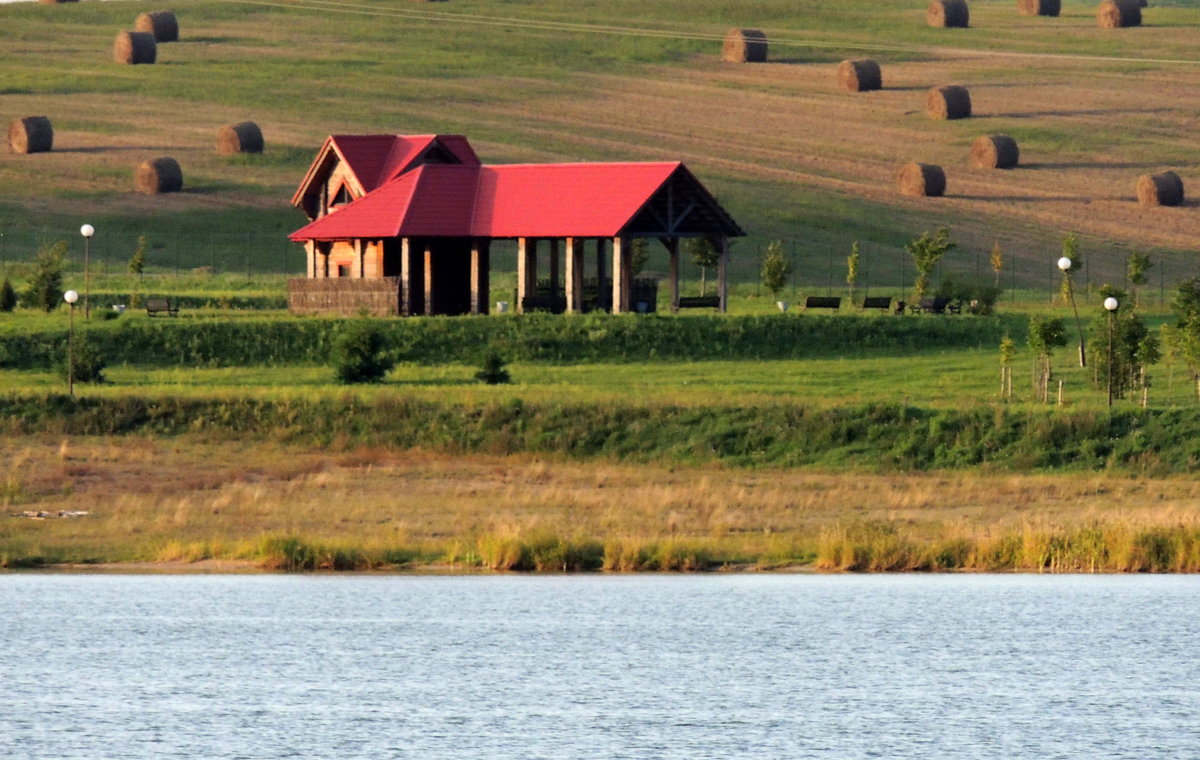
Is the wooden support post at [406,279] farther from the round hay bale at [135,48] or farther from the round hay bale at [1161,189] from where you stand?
the round hay bale at [135,48]

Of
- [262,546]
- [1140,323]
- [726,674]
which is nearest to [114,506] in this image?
[262,546]

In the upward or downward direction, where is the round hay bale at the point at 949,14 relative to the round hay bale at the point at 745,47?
upward

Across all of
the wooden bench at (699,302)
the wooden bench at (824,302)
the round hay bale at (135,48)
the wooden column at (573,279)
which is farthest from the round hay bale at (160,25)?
the wooden bench at (824,302)

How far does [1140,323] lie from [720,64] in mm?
84203

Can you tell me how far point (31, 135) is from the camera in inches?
4432

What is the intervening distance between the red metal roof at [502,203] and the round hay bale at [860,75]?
181 feet

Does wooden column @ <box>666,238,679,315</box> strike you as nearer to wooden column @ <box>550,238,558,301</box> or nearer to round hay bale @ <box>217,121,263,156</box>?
wooden column @ <box>550,238,558,301</box>

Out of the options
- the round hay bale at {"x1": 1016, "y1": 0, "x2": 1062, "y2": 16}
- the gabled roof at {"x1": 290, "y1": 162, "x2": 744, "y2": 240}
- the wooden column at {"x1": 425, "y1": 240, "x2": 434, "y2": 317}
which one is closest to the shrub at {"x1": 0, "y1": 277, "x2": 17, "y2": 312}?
the gabled roof at {"x1": 290, "y1": 162, "x2": 744, "y2": 240}

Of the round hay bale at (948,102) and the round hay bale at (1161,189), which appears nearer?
the round hay bale at (1161,189)

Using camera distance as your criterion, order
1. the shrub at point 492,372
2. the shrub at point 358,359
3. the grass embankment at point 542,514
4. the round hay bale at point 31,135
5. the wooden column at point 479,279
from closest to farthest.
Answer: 1. the grass embankment at point 542,514
2. the shrub at point 358,359
3. the shrub at point 492,372
4. the wooden column at point 479,279
5. the round hay bale at point 31,135

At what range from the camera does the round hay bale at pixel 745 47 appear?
13800 cm

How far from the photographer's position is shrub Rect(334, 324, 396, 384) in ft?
188

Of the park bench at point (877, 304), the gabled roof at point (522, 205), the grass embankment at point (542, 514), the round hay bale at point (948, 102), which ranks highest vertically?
the round hay bale at point (948, 102)

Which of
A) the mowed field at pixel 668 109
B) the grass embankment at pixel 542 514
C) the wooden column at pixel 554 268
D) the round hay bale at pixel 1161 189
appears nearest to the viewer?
the grass embankment at pixel 542 514
